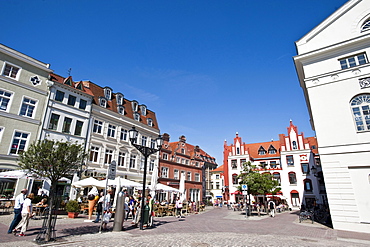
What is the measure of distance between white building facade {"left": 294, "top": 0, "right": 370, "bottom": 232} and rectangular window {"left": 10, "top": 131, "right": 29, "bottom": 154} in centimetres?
2380

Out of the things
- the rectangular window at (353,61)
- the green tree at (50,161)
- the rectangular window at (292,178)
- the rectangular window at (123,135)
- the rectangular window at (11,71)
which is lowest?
the green tree at (50,161)

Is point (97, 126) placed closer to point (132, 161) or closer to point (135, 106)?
point (132, 161)

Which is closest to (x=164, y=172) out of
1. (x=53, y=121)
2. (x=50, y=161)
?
(x=53, y=121)

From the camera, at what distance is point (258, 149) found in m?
47.6

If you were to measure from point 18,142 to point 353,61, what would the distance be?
27.3m

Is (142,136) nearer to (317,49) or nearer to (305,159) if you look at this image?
(317,49)

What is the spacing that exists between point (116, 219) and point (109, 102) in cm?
1963

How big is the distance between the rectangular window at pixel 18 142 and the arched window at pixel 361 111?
25.8 m

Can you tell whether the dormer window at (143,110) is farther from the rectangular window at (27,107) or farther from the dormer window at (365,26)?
the dormer window at (365,26)

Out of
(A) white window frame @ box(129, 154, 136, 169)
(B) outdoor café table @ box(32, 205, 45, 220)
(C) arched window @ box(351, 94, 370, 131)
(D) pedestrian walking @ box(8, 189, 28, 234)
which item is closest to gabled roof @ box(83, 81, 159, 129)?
(A) white window frame @ box(129, 154, 136, 169)

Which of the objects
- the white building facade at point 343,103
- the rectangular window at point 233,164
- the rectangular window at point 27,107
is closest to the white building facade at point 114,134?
the rectangular window at point 27,107

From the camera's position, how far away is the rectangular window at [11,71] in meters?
18.7

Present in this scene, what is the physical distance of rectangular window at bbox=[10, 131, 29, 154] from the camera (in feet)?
59.4

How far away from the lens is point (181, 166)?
38.8 meters
